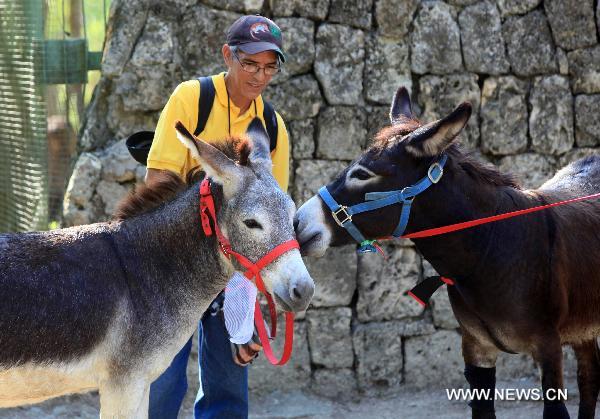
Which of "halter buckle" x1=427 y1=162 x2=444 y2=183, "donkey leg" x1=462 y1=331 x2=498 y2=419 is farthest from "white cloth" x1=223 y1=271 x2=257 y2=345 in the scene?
"donkey leg" x1=462 y1=331 x2=498 y2=419

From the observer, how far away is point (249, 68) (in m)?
3.80

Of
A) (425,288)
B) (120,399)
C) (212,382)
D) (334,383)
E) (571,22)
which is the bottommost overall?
(334,383)

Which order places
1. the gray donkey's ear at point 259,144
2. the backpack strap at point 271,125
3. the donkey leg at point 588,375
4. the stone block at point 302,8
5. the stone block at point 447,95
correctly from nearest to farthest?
the gray donkey's ear at point 259,144
the backpack strap at point 271,125
the donkey leg at point 588,375
the stone block at point 302,8
the stone block at point 447,95

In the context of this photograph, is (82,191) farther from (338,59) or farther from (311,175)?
(338,59)

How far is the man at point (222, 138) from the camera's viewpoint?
376cm

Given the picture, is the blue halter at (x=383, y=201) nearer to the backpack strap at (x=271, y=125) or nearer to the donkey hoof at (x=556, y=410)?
the backpack strap at (x=271, y=125)

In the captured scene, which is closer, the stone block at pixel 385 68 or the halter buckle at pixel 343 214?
the halter buckle at pixel 343 214

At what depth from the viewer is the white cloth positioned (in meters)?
3.73

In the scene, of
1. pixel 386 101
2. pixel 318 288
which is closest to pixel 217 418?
pixel 318 288

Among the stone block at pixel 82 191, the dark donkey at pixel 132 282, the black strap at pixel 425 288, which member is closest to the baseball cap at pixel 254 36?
the dark donkey at pixel 132 282

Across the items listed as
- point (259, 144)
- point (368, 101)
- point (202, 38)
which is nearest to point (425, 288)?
point (259, 144)

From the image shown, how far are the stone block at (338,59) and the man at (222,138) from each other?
6.52 feet

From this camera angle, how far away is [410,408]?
5.99 meters

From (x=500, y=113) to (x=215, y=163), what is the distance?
3550 millimetres
